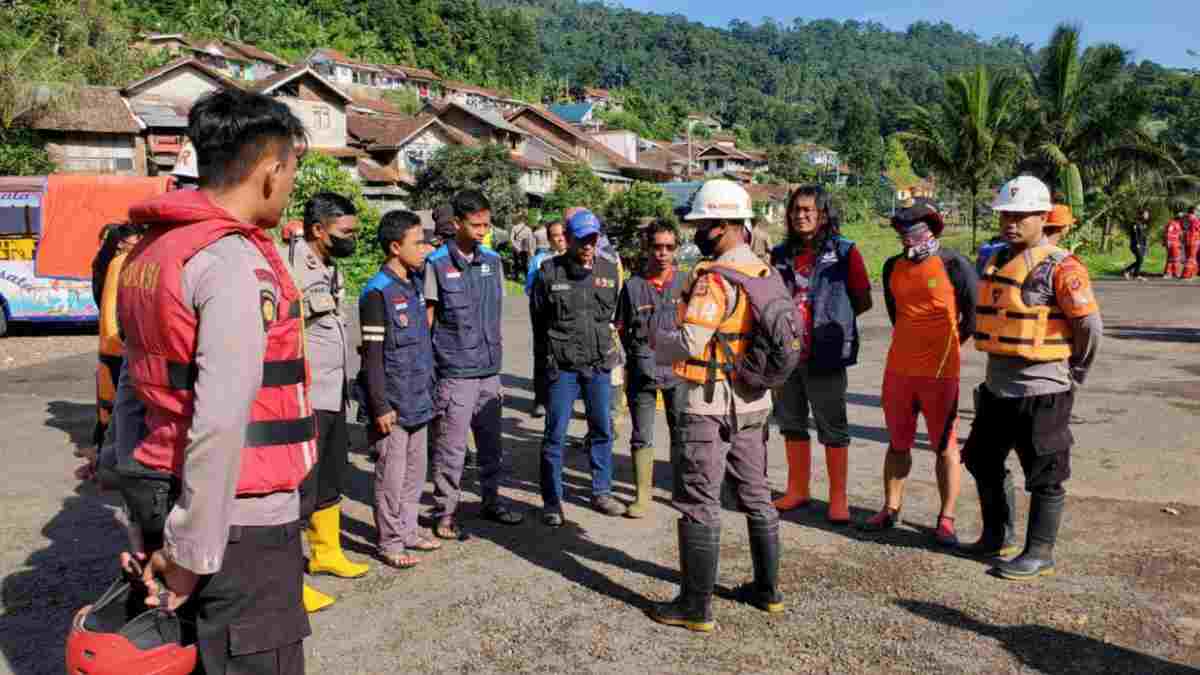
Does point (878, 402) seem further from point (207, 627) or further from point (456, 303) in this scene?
point (207, 627)

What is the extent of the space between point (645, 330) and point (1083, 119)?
99.5ft

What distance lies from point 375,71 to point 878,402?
73871 millimetres

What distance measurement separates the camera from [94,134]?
109 feet

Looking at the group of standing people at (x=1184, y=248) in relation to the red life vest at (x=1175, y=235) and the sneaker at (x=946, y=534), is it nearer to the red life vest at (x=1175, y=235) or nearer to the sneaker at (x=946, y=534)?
the red life vest at (x=1175, y=235)

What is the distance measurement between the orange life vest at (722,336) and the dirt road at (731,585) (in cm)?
121

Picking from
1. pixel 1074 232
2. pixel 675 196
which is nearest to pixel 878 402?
pixel 1074 232

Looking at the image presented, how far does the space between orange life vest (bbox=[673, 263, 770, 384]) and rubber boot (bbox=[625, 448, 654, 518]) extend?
5.97ft

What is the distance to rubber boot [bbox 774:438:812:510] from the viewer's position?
6012 millimetres

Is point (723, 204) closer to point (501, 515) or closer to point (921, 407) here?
point (921, 407)

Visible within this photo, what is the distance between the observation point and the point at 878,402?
9.41 meters

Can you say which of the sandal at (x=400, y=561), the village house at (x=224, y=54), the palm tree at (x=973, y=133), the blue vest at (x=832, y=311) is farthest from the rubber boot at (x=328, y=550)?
the village house at (x=224, y=54)

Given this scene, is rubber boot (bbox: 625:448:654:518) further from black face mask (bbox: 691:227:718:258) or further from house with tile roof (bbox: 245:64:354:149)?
house with tile roof (bbox: 245:64:354:149)

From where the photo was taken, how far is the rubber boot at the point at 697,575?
4.27 metres

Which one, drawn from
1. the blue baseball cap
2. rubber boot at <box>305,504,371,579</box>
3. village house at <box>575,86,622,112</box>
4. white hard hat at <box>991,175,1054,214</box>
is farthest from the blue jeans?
village house at <box>575,86,622,112</box>
